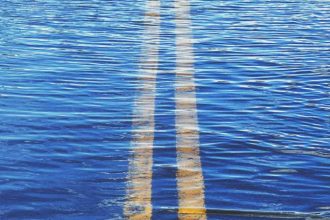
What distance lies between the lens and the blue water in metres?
6.61


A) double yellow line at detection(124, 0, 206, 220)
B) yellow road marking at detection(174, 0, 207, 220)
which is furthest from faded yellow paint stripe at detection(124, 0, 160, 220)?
yellow road marking at detection(174, 0, 207, 220)

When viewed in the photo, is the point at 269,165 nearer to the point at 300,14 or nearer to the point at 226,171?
the point at 226,171

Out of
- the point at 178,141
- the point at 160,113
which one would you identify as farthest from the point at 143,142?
the point at 160,113

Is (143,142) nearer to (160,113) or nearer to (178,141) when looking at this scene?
Answer: (178,141)

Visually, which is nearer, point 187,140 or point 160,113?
point 187,140

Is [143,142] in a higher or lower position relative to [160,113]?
higher

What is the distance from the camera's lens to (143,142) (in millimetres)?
7934

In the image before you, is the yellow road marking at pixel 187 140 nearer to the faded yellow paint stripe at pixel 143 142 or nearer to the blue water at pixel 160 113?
the blue water at pixel 160 113

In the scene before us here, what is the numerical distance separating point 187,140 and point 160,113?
1.03 metres

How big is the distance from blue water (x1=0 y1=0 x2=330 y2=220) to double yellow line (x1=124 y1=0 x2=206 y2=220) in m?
0.07

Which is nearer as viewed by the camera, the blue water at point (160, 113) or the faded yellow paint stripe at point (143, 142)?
the faded yellow paint stripe at point (143, 142)

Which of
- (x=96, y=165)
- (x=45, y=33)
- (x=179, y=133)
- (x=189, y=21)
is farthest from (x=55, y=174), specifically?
(x=189, y=21)

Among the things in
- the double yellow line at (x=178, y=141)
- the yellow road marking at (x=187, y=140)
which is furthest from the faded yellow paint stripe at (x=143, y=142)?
the yellow road marking at (x=187, y=140)

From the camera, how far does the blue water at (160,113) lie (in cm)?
661
